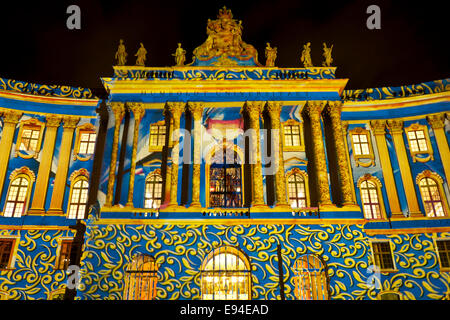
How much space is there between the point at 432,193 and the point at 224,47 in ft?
49.8

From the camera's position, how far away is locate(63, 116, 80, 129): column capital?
22.7 m

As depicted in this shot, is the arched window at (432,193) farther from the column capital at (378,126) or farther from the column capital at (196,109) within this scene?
the column capital at (196,109)

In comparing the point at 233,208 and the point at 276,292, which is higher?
the point at 233,208

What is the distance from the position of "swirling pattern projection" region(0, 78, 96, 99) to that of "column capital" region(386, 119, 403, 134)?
19.0m

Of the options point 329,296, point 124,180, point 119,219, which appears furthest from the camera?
point 124,180

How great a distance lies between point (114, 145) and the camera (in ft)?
66.7

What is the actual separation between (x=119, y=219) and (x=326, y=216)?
34.3ft

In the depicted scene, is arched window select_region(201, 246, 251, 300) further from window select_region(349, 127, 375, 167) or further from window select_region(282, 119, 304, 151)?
window select_region(349, 127, 375, 167)

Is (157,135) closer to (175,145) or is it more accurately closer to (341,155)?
(175,145)

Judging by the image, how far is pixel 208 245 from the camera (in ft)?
58.5

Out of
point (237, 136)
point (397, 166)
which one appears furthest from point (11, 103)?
point (397, 166)

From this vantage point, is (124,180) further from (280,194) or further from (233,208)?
(280,194)

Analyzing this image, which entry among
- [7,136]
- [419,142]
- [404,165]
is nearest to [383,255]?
[404,165]

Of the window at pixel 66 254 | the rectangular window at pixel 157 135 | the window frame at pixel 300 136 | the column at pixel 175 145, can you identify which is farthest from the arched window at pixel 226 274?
the window at pixel 66 254
